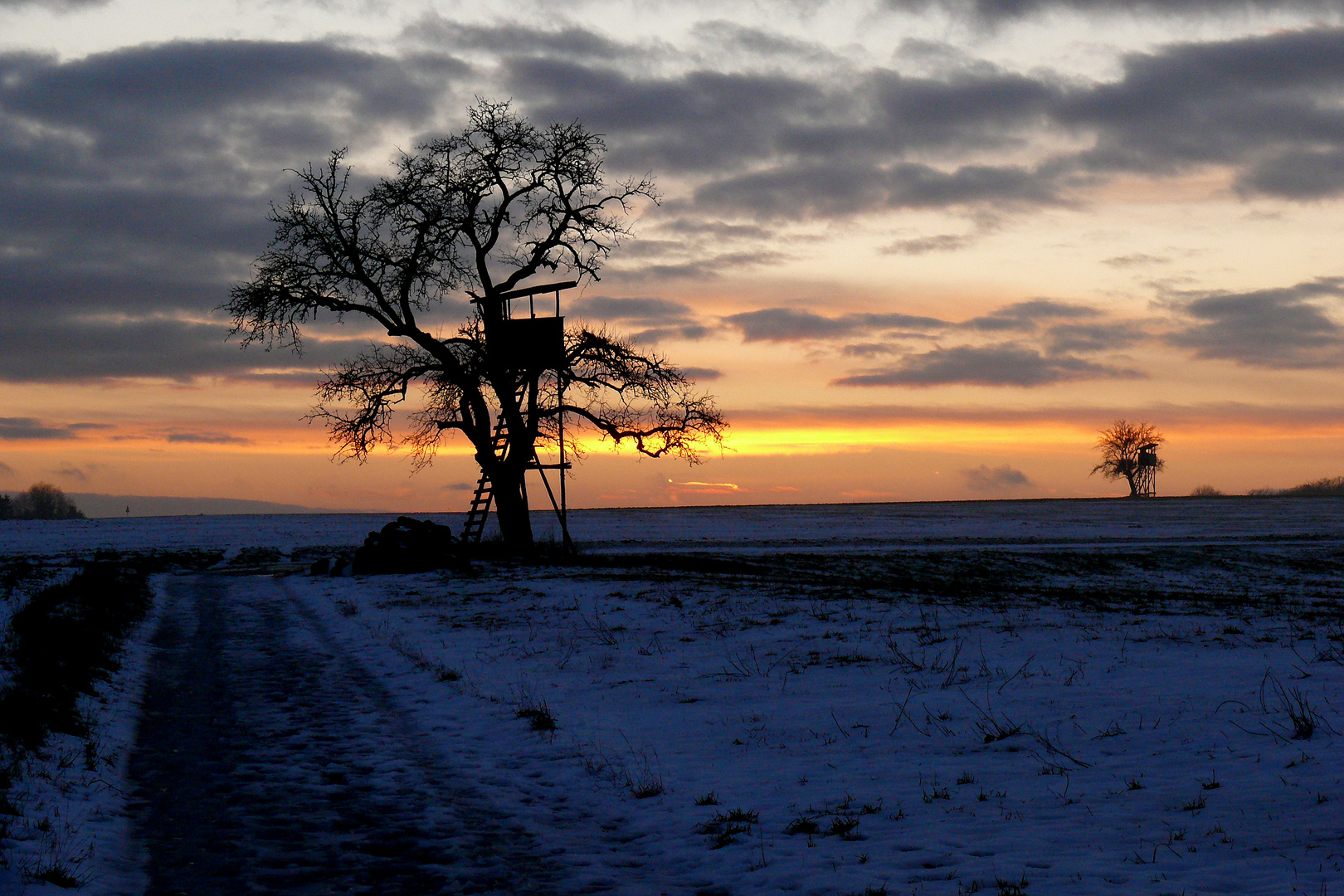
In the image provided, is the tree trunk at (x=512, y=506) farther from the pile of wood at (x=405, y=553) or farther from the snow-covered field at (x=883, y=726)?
the snow-covered field at (x=883, y=726)

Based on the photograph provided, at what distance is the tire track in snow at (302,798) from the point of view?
20.6 ft

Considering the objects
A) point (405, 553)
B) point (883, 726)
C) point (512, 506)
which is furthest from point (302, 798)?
point (512, 506)

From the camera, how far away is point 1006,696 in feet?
35.6

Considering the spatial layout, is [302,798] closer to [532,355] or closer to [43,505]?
[532,355]

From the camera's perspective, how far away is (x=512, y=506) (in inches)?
1405

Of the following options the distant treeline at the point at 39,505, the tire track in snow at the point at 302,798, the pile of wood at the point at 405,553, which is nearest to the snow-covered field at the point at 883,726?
the tire track in snow at the point at 302,798

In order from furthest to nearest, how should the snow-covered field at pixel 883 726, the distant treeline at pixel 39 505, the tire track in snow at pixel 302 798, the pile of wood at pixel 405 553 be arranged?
the distant treeline at pixel 39 505
the pile of wood at pixel 405 553
the snow-covered field at pixel 883 726
the tire track in snow at pixel 302 798

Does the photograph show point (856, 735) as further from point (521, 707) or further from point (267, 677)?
point (267, 677)

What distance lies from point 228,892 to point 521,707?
557cm

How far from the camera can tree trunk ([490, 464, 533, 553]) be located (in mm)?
35281

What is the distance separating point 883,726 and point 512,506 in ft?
88.3

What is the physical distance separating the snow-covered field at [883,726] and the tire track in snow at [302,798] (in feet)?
1.31

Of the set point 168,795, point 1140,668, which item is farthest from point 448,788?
point 1140,668

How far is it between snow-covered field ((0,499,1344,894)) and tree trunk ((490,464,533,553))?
10.6 meters
